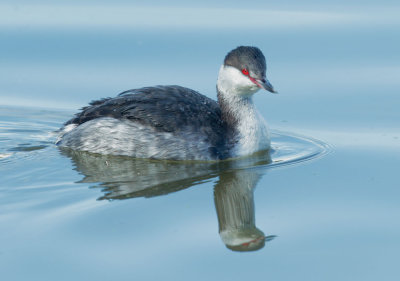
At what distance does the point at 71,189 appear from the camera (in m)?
8.31

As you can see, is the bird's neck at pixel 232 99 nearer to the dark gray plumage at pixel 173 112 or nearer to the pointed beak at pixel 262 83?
the dark gray plumage at pixel 173 112

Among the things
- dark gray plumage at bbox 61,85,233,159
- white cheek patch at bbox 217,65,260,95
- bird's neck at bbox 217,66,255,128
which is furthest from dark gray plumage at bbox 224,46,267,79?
dark gray plumage at bbox 61,85,233,159

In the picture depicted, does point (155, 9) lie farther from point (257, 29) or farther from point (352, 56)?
point (352, 56)

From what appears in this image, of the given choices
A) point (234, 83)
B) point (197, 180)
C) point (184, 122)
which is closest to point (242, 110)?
point (234, 83)

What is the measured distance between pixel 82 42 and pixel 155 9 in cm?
176

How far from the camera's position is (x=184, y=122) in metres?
9.70

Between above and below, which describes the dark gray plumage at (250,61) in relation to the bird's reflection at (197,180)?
above

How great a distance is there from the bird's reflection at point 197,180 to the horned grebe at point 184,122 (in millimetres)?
129

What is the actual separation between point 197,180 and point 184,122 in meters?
1.17

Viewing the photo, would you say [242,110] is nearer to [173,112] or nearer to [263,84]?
[263,84]

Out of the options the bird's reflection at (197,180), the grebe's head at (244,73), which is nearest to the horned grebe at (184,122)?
the grebe's head at (244,73)

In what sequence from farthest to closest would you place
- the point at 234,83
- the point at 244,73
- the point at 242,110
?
the point at 242,110 → the point at 234,83 → the point at 244,73

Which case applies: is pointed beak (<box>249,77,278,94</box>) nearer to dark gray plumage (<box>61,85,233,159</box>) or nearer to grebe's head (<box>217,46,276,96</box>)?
grebe's head (<box>217,46,276,96</box>)

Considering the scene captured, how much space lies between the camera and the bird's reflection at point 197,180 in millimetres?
7413
